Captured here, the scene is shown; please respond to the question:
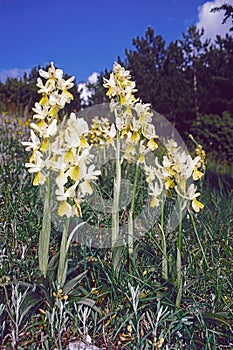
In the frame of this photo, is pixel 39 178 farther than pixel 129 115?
No

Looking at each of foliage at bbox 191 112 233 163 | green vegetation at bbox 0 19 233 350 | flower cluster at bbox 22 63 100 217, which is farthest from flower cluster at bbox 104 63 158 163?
foliage at bbox 191 112 233 163

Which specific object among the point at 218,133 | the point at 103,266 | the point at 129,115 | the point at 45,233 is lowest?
the point at 103,266

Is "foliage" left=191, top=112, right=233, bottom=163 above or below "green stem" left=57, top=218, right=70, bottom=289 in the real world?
above

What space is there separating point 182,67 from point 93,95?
4.52 m

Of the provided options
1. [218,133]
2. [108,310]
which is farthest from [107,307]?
[218,133]

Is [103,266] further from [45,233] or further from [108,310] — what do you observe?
[45,233]

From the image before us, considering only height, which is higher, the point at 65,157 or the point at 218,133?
the point at 218,133

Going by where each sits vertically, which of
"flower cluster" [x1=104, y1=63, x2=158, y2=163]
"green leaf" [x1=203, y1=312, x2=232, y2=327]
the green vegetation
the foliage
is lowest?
"green leaf" [x1=203, y1=312, x2=232, y2=327]

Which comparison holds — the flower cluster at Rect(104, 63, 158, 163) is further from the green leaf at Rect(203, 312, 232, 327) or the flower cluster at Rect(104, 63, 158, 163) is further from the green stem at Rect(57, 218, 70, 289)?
the green leaf at Rect(203, 312, 232, 327)

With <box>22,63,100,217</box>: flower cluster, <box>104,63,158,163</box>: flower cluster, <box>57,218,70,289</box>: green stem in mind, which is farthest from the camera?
<box>104,63,158,163</box>: flower cluster

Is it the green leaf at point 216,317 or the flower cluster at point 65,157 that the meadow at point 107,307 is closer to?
the green leaf at point 216,317

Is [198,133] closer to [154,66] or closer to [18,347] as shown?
[154,66]

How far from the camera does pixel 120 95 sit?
174 centimetres

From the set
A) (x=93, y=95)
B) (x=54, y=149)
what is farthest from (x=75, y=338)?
(x=93, y=95)
